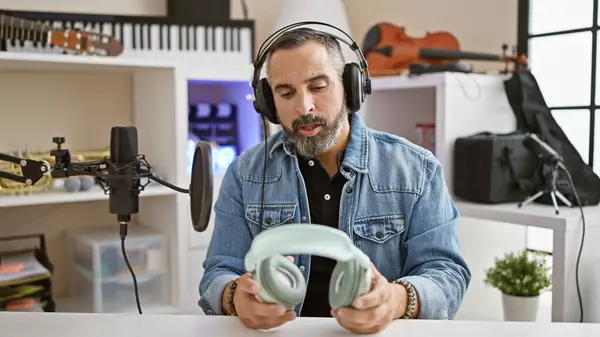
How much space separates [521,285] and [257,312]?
1.47m

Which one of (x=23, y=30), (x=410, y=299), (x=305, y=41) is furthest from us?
(x=23, y=30)

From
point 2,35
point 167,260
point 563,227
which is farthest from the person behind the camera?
point 167,260

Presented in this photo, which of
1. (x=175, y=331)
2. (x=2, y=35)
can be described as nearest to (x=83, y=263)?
(x=2, y=35)

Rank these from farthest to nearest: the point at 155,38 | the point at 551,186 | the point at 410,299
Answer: the point at 155,38
the point at 551,186
the point at 410,299

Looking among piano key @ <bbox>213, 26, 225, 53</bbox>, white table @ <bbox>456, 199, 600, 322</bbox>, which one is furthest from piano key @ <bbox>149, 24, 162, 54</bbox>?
white table @ <bbox>456, 199, 600, 322</bbox>

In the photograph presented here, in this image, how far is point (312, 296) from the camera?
4.42ft

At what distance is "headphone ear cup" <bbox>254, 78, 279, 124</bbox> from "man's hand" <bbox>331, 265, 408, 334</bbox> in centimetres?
50

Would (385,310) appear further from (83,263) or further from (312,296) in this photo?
(83,263)

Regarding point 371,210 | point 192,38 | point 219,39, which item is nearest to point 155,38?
point 192,38

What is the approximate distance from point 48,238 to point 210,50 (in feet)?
3.13

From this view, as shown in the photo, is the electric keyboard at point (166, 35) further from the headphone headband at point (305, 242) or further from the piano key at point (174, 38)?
the headphone headband at point (305, 242)

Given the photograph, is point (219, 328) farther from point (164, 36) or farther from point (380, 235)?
point (164, 36)

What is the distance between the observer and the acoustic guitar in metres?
2.09

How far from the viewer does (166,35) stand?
2.43 m
